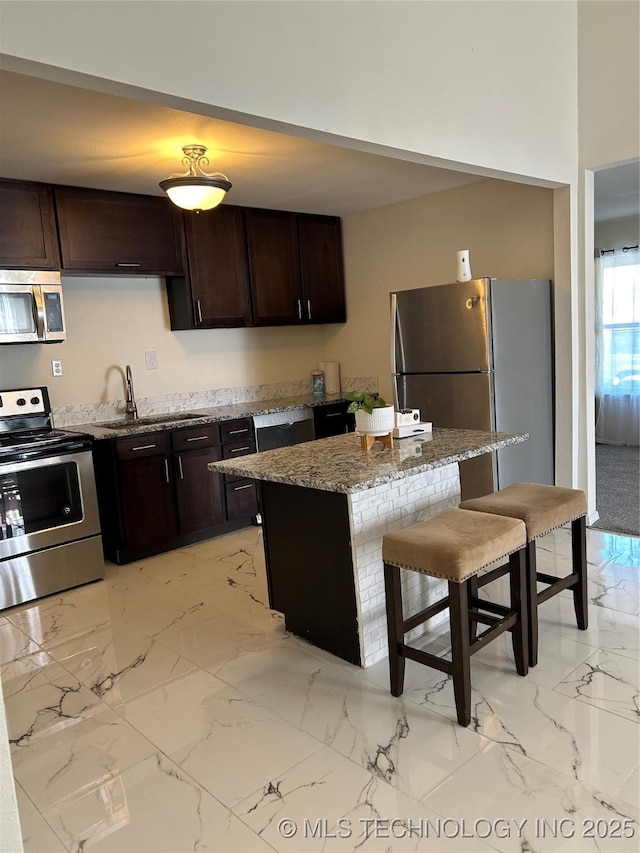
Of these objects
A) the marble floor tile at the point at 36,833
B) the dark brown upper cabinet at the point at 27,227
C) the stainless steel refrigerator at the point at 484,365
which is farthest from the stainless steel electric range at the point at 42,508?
the stainless steel refrigerator at the point at 484,365

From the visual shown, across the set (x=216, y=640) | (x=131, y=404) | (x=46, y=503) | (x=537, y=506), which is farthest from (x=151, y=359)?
(x=537, y=506)

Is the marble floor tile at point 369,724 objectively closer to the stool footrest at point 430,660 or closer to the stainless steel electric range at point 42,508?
the stool footrest at point 430,660

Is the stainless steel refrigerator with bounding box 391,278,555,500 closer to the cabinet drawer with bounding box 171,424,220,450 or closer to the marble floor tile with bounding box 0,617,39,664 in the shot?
the cabinet drawer with bounding box 171,424,220,450

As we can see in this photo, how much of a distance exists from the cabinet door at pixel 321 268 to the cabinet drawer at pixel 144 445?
5.79ft

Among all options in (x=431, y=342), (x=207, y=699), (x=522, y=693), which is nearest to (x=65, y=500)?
(x=207, y=699)

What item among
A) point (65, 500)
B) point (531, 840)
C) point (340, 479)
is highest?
point (340, 479)

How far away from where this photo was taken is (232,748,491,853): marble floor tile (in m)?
1.66

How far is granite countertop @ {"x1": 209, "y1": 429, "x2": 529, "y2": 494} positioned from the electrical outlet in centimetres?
200

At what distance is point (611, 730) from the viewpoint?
204 cm

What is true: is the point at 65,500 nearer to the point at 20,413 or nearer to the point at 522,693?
the point at 20,413

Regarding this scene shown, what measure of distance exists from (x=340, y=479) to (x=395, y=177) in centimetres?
262

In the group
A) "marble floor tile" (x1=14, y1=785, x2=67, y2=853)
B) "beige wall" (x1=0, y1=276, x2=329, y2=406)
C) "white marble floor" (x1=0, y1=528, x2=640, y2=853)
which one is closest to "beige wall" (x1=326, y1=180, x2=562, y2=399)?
"beige wall" (x1=0, y1=276, x2=329, y2=406)

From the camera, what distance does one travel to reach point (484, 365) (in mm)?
3691

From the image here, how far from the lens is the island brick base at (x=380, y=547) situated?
8.04ft
